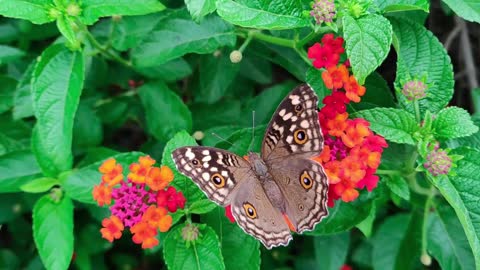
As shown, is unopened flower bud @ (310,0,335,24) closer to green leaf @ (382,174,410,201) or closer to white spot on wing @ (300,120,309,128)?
white spot on wing @ (300,120,309,128)

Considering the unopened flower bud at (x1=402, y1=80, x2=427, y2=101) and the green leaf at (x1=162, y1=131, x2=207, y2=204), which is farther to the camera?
the green leaf at (x1=162, y1=131, x2=207, y2=204)

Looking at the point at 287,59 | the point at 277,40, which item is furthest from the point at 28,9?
the point at 287,59

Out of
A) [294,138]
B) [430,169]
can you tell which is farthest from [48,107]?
[430,169]

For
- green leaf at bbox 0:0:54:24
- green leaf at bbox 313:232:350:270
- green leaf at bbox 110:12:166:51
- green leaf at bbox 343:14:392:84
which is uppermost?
green leaf at bbox 343:14:392:84

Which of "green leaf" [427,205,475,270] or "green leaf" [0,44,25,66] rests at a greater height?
"green leaf" [0,44,25,66]

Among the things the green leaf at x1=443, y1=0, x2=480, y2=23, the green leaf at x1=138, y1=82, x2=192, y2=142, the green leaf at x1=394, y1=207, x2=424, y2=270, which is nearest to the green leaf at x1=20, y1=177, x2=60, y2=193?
the green leaf at x1=138, y1=82, x2=192, y2=142

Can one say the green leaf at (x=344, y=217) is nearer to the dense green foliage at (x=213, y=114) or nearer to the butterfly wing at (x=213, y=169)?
the dense green foliage at (x=213, y=114)
